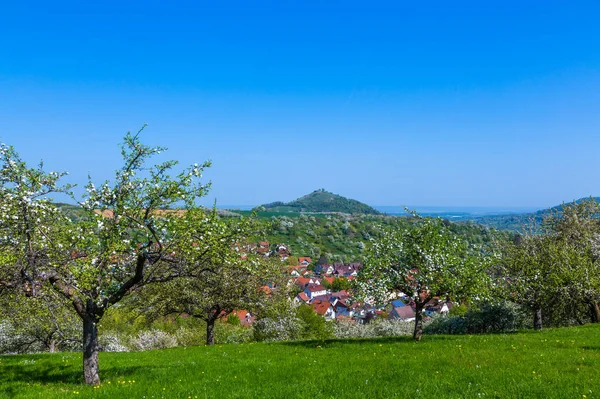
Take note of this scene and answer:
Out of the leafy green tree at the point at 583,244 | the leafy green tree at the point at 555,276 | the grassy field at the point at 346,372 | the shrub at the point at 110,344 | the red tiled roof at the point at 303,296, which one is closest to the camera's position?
the grassy field at the point at 346,372

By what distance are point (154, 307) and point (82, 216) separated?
58.1 feet

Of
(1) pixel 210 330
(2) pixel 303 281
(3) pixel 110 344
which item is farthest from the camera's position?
(2) pixel 303 281

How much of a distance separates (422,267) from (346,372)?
31.8 feet

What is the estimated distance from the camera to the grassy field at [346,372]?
13180 millimetres

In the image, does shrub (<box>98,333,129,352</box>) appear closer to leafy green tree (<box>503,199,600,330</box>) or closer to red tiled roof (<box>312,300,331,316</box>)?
leafy green tree (<box>503,199,600,330</box>)

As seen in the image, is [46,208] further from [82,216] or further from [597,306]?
[597,306]

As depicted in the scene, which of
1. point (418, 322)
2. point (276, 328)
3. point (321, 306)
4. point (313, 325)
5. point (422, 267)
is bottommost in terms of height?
point (321, 306)

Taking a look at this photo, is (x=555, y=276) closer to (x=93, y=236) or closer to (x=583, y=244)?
(x=583, y=244)

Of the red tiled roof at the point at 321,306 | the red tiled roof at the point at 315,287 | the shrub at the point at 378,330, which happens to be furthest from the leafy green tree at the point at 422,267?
the red tiled roof at the point at 315,287

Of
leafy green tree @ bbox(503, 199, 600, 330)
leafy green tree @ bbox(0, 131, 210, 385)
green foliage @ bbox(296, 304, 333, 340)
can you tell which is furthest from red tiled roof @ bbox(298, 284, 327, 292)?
leafy green tree @ bbox(0, 131, 210, 385)

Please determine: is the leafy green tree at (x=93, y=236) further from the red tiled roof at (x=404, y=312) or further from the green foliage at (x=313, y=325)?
the red tiled roof at (x=404, y=312)

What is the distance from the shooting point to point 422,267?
23484 mm

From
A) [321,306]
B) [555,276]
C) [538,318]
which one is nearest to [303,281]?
[321,306]

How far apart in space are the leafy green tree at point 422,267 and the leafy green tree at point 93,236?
12362mm
